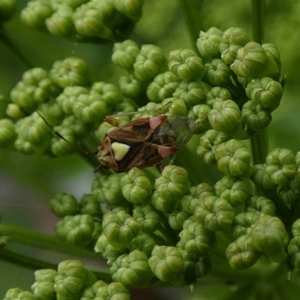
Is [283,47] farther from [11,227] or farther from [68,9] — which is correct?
[11,227]

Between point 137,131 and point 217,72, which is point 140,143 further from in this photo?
point 217,72

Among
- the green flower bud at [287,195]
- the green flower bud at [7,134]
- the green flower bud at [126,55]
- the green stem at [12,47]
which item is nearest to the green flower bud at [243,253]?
the green flower bud at [287,195]

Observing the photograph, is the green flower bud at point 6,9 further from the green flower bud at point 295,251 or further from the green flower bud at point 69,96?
the green flower bud at point 295,251

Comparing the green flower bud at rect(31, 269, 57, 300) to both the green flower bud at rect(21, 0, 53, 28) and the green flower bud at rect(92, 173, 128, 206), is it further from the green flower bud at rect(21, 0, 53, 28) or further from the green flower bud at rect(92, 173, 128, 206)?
the green flower bud at rect(21, 0, 53, 28)

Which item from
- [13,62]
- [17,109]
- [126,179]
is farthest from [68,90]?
[13,62]

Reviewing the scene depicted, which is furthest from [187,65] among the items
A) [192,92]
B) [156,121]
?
[156,121]
